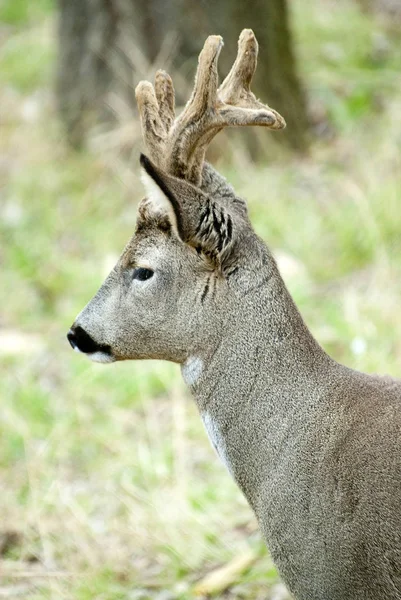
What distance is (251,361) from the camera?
→ 2973mm

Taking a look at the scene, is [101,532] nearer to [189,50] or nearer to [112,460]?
[112,460]

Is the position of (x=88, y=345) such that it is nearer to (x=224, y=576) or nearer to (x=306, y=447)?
(x=306, y=447)

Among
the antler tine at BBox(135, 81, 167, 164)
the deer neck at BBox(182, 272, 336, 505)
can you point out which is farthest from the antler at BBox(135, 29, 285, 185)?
the deer neck at BBox(182, 272, 336, 505)

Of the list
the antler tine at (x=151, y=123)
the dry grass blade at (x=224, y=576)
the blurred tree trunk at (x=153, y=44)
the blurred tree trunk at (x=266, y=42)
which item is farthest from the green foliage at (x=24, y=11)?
the antler tine at (x=151, y=123)

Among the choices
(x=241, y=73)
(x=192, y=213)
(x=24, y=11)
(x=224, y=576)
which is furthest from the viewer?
(x=24, y=11)

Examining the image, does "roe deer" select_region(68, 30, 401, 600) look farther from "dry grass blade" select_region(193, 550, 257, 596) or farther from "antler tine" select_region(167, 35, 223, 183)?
"dry grass blade" select_region(193, 550, 257, 596)

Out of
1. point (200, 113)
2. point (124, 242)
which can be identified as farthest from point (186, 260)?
point (124, 242)

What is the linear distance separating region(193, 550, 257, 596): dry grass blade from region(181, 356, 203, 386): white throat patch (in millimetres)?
1328

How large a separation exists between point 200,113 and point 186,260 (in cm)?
45

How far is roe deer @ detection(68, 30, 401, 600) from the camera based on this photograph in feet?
9.07

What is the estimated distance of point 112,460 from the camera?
529 centimetres

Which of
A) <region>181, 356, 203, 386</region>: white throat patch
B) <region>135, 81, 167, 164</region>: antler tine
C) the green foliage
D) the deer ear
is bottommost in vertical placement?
<region>181, 356, 203, 386</region>: white throat patch

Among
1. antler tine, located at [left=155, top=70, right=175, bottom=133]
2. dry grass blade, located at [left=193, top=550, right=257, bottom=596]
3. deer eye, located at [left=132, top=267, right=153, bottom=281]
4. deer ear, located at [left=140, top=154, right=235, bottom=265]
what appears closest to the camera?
deer ear, located at [left=140, top=154, right=235, bottom=265]

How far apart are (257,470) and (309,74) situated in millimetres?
6682
